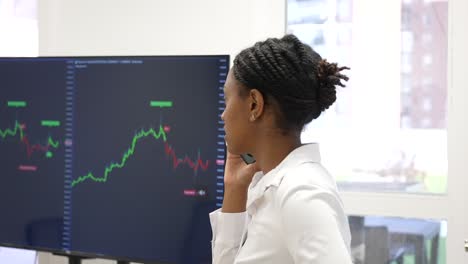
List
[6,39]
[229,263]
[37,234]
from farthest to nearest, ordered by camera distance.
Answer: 1. [6,39]
2. [37,234]
3. [229,263]

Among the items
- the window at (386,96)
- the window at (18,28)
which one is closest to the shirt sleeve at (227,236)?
the window at (386,96)

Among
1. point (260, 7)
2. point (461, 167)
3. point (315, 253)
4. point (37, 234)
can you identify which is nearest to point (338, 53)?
point (260, 7)

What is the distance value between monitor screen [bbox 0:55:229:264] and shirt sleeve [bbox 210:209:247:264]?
42cm

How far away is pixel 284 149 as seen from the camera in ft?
4.36

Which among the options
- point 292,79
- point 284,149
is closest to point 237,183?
point 284,149

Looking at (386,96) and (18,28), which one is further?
(18,28)

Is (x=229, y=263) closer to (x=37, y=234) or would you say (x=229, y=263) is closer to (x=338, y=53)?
(x=37, y=234)

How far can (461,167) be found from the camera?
2240 millimetres

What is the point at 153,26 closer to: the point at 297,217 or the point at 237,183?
the point at 237,183

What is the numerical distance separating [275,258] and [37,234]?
4.26 feet

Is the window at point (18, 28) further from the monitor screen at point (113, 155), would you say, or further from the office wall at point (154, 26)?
the monitor screen at point (113, 155)

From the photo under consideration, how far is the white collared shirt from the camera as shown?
1.07 m

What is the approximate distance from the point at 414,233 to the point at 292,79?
1364 millimetres

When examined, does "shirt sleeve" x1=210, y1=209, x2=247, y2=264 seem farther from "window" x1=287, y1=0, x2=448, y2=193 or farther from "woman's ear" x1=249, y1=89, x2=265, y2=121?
Answer: "window" x1=287, y1=0, x2=448, y2=193
